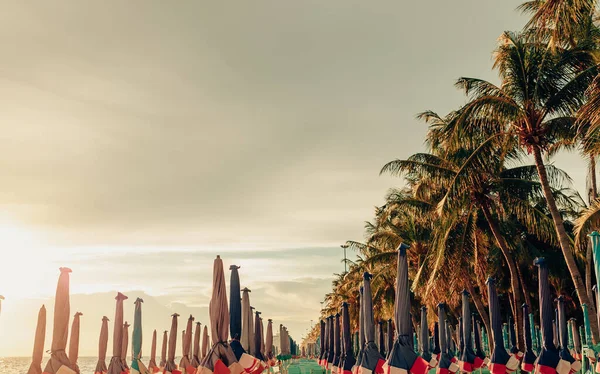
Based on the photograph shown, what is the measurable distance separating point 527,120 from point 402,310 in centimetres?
696

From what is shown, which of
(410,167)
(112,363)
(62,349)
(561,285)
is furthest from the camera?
(561,285)

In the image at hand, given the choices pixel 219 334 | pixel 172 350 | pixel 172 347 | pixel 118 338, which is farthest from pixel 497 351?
pixel 172 347

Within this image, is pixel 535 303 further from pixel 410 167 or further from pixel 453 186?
pixel 453 186

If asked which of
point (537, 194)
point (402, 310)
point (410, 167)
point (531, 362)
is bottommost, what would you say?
point (531, 362)

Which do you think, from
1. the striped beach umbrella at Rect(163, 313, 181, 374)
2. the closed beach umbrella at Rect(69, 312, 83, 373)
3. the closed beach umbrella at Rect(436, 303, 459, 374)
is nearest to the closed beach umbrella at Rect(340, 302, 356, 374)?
the closed beach umbrella at Rect(436, 303, 459, 374)

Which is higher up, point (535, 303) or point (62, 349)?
point (535, 303)

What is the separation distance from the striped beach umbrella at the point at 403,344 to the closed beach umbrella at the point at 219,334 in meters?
3.47

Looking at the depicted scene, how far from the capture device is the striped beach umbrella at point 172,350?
22578 mm

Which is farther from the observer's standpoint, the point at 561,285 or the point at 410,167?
the point at 561,285

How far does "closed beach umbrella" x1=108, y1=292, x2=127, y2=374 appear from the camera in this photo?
55.3ft

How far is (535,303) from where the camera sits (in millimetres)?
34406

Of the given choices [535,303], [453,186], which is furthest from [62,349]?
[535,303]

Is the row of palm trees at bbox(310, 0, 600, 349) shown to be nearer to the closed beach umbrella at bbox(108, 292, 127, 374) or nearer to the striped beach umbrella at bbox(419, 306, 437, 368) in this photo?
the striped beach umbrella at bbox(419, 306, 437, 368)

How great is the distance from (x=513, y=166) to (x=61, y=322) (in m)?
17.0
